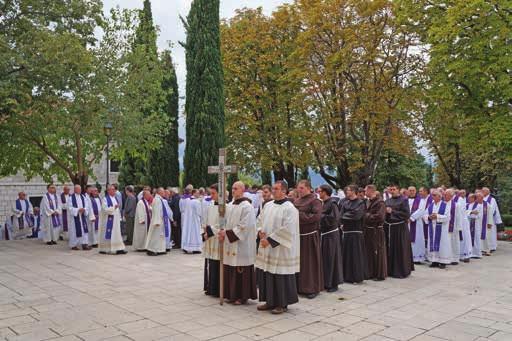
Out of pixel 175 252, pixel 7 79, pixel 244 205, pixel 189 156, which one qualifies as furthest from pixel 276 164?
pixel 244 205

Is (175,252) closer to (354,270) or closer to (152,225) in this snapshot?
(152,225)

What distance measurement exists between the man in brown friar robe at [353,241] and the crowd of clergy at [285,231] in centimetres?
2

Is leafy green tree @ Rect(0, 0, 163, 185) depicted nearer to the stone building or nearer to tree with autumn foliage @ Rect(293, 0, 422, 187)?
tree with autumn foliage @ Rect(293, 0, 422, 187)

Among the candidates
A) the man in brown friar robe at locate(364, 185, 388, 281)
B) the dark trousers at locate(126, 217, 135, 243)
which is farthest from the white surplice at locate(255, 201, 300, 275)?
the dark trousers at locate(126, 217, 135, 243)

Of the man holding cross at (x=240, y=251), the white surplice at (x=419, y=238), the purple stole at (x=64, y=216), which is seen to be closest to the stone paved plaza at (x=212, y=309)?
the man holding cross at (x=240, y=251)

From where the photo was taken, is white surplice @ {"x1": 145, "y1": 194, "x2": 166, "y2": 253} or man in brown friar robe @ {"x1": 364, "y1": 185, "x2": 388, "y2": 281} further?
white surplice @ {"x1": 145, "y1": 194, "x2": 166, "y2": 253}

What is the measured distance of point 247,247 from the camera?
24.9 feet

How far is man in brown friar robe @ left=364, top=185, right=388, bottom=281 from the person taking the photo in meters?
9.93

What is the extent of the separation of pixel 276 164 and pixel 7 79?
16.5 metres

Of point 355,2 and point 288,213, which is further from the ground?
point 355,2

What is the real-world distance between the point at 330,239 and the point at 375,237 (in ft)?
5.28

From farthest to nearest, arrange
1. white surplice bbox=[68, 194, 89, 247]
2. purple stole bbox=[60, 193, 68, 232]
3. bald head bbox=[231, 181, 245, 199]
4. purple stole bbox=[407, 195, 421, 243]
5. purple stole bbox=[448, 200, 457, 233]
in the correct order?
purple stole bbox=[60, 193, 68, 232] < white surplice bbox=[68, 194, 89, 247] < purple stole bbox=[407, 195, 421, 243] < purple stole bbox=[448, 200, 457, 233] < bald head bbox=[231, 181, 245, 199]

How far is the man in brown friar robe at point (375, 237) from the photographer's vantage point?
9930 millimetres

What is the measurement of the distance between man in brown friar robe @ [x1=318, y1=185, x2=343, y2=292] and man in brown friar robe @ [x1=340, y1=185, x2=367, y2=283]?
0.63m
